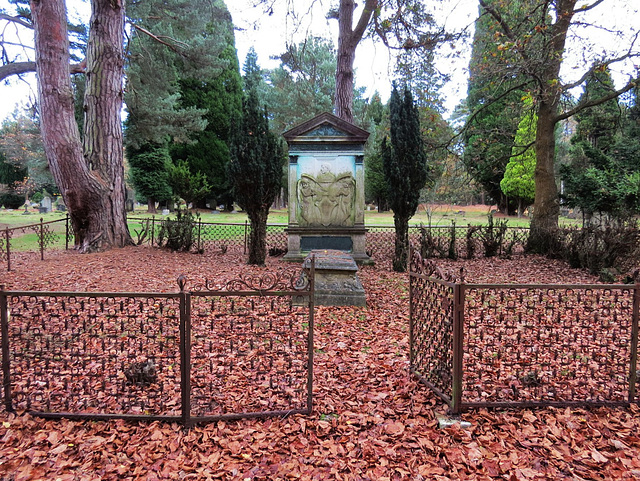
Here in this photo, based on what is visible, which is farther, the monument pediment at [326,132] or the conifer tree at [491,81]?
the monument pediment at [326,132]

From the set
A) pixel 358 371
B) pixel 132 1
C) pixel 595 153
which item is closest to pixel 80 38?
pixel 132 1

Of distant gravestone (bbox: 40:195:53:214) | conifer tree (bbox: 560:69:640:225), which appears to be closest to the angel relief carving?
conifer tree (bbox: 560:69:640:225)

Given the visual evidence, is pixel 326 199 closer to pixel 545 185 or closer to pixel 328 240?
pixel 328 240

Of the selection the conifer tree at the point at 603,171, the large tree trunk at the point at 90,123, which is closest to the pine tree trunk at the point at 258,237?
the large tree trunk at the point at 90,123

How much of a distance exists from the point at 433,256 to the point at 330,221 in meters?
3.26

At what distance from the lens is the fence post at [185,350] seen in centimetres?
276

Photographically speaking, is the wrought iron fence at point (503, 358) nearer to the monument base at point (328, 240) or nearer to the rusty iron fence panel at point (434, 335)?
the rusty iron fence panel at point (434, 335)

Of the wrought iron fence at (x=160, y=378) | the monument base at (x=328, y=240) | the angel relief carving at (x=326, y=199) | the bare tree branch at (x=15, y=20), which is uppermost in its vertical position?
the bare tree branch at (x=15, y=20)

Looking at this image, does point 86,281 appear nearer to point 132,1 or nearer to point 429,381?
point 429,381

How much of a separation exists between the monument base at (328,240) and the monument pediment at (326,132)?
2.10m

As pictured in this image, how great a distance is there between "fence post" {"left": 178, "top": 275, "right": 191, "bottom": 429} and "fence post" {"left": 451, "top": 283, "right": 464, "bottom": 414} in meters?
1.87

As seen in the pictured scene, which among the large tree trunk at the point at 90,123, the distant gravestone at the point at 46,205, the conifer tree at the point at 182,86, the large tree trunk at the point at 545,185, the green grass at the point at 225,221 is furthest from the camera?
the distant gravestone at the point at 46,205

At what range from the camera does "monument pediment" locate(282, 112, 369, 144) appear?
931 centimetres

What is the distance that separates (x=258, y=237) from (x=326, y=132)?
2.98 m
